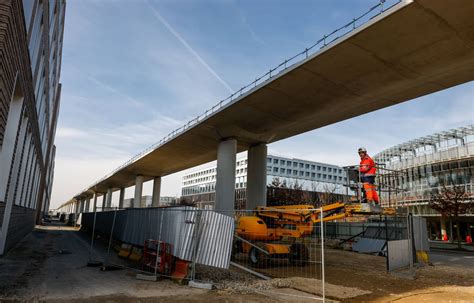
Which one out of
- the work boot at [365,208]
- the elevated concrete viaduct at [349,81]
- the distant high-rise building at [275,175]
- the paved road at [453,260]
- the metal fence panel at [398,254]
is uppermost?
the distant high-rise building at [275,175]

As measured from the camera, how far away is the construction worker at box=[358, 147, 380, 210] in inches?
447

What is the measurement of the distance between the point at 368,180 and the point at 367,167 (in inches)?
19.1

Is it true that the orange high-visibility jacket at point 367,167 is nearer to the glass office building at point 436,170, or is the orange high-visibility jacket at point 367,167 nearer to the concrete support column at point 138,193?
the glass office building at point 436,170

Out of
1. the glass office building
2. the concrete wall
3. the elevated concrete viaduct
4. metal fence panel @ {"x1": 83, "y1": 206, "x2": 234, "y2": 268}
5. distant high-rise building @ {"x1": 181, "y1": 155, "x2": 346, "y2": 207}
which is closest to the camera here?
metal fence panel @ {"x1": 83, "y1": 206, "x2": 234, "y2": 268}

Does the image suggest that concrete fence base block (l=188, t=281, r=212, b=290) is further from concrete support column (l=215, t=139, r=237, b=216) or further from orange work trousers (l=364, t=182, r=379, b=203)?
concrete support column (l=215, t=139, r=237, b=216)

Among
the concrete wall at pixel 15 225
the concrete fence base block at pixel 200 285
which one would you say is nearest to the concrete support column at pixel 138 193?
the concrete wall at pixel 15 225

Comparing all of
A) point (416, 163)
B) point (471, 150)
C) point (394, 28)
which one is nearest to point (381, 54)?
point (394, 28)

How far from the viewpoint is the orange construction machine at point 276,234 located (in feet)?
42.3

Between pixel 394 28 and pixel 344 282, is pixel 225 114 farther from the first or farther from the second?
pixel 344 282

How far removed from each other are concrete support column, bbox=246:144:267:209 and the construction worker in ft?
49.6

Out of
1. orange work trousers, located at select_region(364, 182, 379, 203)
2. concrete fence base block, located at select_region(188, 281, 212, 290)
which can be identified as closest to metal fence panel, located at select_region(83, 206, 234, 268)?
concrete fence base block, located at select_region(188, 281, 212, 290)

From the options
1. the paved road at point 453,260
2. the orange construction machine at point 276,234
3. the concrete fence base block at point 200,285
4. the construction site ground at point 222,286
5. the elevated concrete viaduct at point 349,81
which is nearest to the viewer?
the construction site ground at point 222,286

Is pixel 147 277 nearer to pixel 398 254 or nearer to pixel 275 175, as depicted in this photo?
pixel 398 254

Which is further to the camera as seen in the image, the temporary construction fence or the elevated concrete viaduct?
the elevated concrete viaduct
